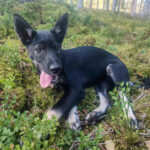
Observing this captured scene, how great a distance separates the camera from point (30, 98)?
124 inches

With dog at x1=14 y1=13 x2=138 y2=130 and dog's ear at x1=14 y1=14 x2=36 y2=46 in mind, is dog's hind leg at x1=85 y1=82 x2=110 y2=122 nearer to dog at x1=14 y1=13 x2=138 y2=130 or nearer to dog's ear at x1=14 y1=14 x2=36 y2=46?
dog at x1=14 y1=13 x2=138 y2=130

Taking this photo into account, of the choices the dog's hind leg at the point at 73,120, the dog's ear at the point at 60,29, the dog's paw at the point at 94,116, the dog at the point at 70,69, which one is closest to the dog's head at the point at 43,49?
the dog at the point at 70,69

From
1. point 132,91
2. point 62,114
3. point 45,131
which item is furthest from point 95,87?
point 45,131

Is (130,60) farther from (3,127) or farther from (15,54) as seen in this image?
(3,127)

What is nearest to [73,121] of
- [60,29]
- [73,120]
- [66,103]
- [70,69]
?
[73,120]

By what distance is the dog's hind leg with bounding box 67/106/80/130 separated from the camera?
2659 mm

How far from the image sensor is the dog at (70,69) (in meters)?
2.83

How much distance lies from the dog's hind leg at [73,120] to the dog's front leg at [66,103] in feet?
0.26

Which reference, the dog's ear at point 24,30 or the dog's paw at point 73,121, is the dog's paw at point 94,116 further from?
the dog's ear at point 24,30

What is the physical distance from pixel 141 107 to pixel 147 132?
2.40 feet

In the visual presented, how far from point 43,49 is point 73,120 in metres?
1.48

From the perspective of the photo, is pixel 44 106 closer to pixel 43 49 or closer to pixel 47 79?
pixel 47 79

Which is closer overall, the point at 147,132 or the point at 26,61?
the point at 147,132

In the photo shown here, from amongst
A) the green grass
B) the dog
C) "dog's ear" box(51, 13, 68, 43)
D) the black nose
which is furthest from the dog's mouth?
"dog's ear" box(51, 13, 68, 43)
